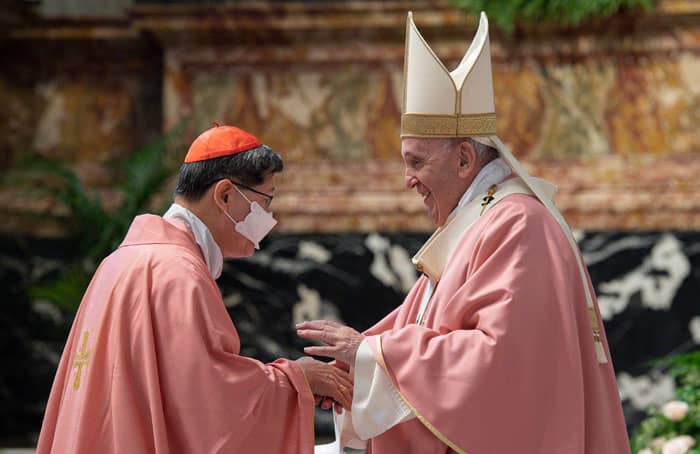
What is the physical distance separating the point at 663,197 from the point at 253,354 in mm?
2900

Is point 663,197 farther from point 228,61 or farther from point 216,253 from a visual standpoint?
point 216,253

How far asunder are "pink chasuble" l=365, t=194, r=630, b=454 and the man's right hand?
24 cm

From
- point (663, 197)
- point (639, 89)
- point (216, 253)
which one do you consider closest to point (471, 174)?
point (216, 253)

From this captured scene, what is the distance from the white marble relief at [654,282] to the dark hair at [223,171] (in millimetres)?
3616

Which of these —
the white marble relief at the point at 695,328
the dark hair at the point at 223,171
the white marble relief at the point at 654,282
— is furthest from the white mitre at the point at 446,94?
the white marble relief at the point at 695,328

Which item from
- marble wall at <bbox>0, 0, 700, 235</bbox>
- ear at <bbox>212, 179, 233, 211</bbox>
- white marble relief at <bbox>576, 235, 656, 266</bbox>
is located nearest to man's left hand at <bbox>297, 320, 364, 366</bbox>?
ear at <bbox>212, 179, 233, 211</bbox>

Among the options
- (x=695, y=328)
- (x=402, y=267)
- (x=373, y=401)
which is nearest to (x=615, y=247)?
(x=695, y=328)

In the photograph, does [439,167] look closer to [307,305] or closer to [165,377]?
[165,377]

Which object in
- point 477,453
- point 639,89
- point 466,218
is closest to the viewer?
point 477,453

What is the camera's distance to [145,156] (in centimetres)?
727

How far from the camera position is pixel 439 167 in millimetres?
4074

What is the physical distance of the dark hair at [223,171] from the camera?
13.3ft

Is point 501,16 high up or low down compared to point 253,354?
up

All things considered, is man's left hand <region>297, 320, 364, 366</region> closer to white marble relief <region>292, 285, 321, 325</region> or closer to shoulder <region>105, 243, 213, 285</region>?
shoulder <region>105, 243, 213, 285</region>
